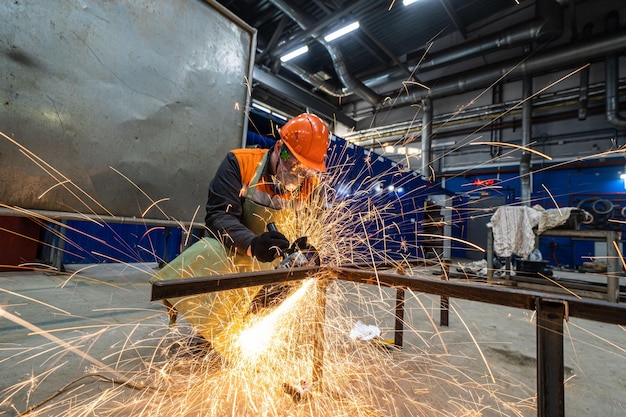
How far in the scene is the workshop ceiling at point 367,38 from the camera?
624cm

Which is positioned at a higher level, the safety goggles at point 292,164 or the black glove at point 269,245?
the safety goggles at point 292,164

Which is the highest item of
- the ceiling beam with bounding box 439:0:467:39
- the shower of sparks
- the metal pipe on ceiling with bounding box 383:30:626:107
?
the ceiling beam with bounding box 439:0:467:39

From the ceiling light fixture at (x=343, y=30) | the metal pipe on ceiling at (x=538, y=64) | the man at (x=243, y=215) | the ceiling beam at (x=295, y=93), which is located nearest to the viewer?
the man at (x=243, y=215)

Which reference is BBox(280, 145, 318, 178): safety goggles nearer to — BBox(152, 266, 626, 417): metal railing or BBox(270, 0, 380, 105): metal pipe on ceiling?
BBox(152, 266, 626, 417): metal railing

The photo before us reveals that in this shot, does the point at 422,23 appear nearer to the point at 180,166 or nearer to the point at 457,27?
the point at 457,27

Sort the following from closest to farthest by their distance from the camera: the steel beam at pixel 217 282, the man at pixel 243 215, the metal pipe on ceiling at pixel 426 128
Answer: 1. the steel beam at pixel 217 282
2. the man at pixel 243 215
3. the metal pipe on ceiling at pixel 426 128

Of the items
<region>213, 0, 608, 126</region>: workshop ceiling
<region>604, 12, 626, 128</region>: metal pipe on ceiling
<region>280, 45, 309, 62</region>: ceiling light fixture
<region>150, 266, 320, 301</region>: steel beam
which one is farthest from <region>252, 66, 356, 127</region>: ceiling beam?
<region>604, 12, 626, 128</region>: metal pipe on ceiling

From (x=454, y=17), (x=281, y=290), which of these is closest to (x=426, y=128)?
(x=454, y=17)

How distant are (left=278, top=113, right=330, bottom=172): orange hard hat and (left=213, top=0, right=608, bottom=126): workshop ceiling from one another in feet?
14.8

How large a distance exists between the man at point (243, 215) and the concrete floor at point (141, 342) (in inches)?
15.1

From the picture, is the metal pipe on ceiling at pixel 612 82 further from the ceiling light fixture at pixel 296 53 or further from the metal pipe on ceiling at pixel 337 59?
the ceiling light fixture at pixel 296 53

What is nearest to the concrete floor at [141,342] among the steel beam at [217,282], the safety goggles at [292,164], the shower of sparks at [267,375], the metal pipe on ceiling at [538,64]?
the shower of sparks at [267,375]

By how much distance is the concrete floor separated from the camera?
4.87 feet

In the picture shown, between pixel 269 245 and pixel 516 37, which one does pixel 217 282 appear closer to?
pixel 269 245
